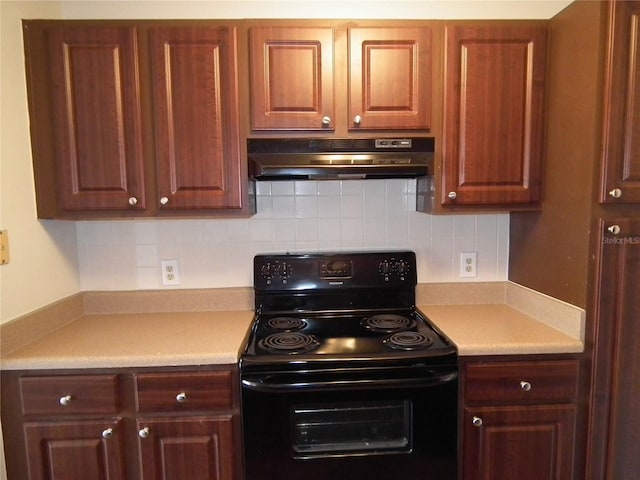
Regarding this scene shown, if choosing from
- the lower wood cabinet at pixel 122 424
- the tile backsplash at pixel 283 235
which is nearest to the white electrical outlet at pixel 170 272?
the tile backsplash at pixel 283 235

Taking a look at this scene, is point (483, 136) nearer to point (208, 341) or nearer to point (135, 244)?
point (208, 341)

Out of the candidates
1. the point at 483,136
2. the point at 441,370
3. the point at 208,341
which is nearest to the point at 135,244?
the point at 208,341

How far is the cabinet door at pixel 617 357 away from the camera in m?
1.29

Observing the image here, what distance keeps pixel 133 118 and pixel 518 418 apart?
73.5 inches

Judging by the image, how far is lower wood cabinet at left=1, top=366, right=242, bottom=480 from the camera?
4.23 feet

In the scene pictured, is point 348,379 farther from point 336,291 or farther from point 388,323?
point 336,291

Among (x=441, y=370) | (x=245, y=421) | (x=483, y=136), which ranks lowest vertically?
(x=245, y=421)

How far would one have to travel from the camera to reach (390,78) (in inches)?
58.6

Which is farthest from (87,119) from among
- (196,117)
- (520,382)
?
(520,382)

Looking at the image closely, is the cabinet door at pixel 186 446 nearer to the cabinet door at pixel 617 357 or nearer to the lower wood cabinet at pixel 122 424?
the lower wood cabinet at pixel 122 424

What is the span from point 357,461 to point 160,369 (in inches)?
30.2

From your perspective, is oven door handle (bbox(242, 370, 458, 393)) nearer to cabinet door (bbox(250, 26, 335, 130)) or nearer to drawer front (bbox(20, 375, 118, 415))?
drawer front (bbox(20, 375, 118, 415))

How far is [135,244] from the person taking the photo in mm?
1809

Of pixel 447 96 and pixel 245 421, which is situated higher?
pixel 447 96
